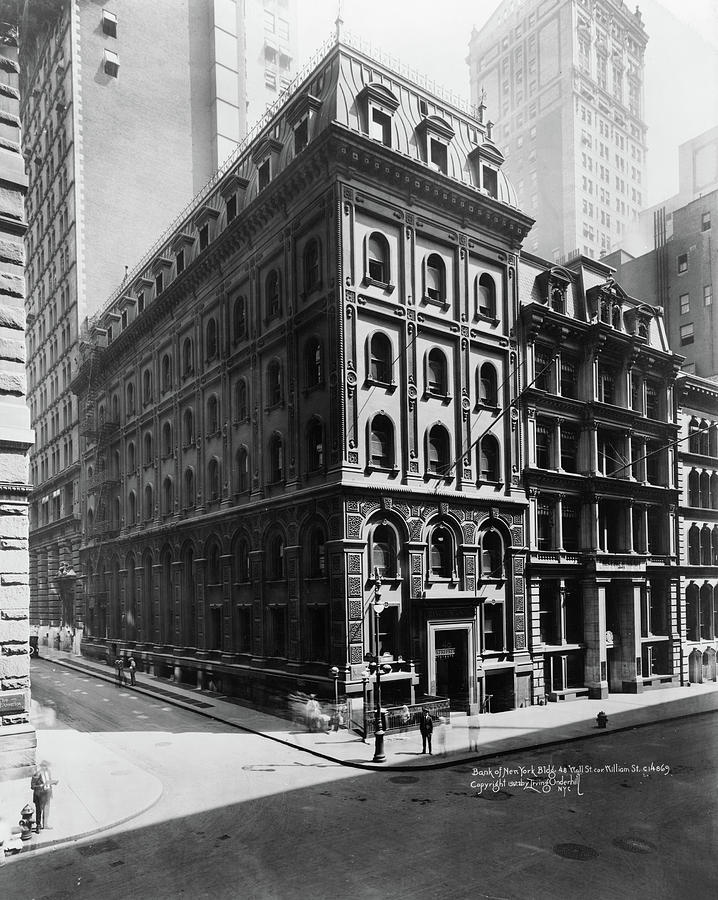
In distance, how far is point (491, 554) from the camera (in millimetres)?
31531

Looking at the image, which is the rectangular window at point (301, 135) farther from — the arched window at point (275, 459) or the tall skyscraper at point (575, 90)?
the arched window at point (275, 459)

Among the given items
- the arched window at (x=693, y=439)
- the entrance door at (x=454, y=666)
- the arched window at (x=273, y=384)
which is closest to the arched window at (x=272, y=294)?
the arched window at (x=273, y=384)

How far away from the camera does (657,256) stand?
33.5 m

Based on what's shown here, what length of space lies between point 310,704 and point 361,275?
52.0ft

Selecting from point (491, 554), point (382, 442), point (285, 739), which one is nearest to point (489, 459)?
point (491, 554)

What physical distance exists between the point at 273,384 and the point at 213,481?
19.9ft

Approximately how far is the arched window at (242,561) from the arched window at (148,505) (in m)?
5.47

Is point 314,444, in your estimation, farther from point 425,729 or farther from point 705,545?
point 705,545

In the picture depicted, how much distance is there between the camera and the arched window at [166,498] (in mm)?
34188

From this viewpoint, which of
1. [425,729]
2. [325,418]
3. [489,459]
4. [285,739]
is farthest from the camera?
[489,459]

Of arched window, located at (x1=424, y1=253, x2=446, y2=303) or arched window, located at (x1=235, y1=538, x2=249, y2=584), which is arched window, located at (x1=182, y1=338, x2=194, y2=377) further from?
arched window, located at (x1=424, y1=253, x2=446, y2=303)

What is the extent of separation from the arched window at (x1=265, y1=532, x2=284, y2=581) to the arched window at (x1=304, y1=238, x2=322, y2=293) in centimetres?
994

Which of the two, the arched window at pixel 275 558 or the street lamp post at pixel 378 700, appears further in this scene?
the arched window at pixel 275 558

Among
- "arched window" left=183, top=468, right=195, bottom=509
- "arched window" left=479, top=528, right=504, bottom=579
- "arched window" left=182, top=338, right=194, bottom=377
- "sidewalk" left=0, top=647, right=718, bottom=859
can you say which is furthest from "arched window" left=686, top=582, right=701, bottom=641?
"arched window" left=182, top=338, right=194, bottom=377
